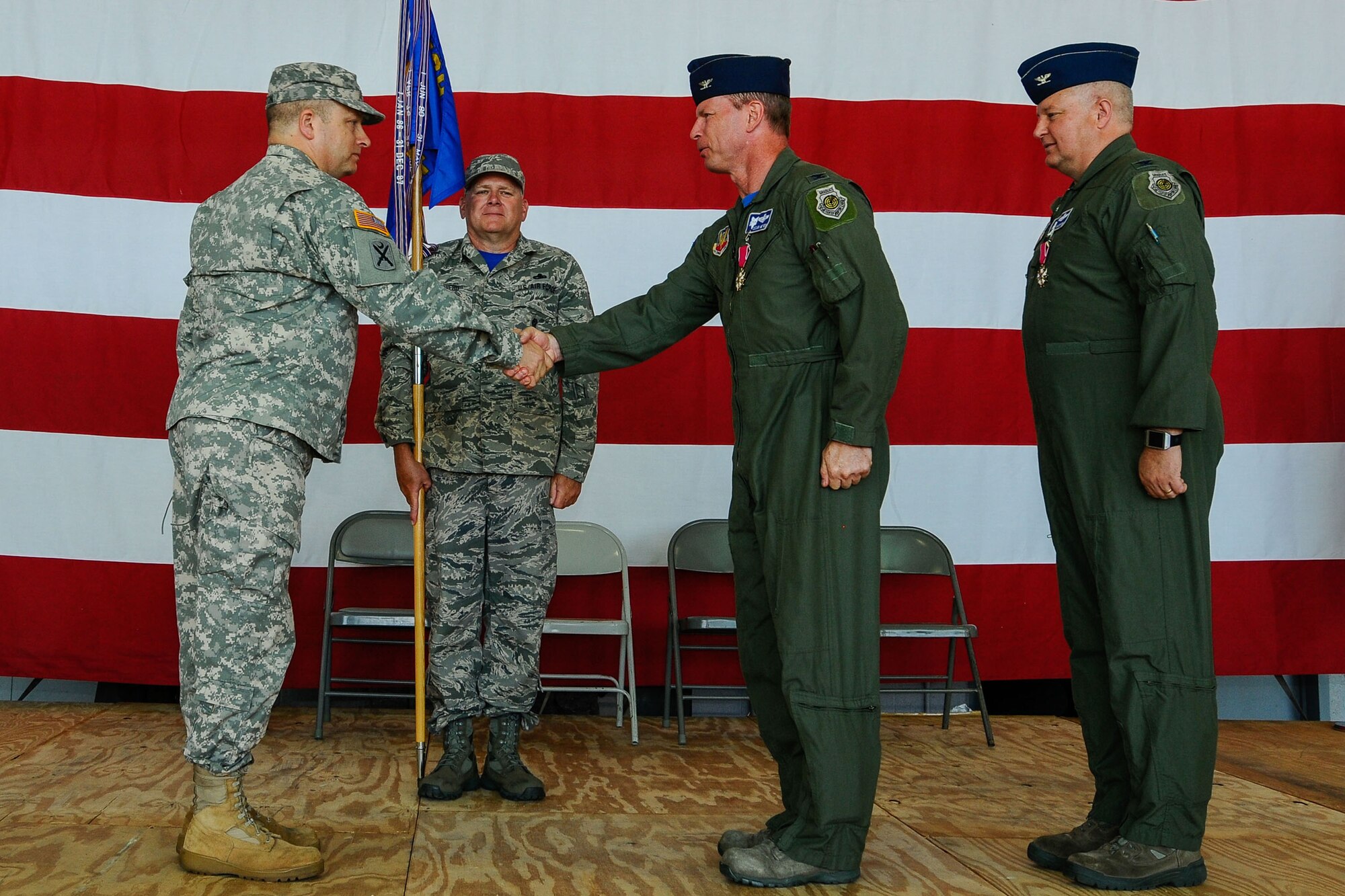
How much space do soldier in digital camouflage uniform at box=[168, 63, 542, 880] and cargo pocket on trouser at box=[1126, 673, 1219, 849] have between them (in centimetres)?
158

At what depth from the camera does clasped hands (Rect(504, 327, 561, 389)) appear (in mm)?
2471

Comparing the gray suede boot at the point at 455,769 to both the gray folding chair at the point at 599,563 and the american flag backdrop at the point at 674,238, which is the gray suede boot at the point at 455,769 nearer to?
the gray folding chair at the point at 599,563

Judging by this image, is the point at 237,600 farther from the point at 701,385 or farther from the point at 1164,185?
the point at 701,385

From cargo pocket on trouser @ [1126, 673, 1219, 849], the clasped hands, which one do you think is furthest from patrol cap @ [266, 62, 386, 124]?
cargo pocket on trouser @ [1126, 673, 1219, 849]

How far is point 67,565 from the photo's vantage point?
3816 mm

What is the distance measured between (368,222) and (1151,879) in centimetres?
201

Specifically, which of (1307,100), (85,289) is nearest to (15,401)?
(85,289)

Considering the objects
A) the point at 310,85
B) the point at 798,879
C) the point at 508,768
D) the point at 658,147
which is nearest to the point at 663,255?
the point at 658,147

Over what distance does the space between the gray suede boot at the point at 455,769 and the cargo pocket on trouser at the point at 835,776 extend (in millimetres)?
1008

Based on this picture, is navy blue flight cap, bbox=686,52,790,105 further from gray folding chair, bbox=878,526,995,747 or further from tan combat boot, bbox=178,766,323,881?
gray folding chair, bbox=878,526,995,747

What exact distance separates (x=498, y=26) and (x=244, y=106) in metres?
0.94

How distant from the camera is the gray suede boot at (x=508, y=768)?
2.79 metres

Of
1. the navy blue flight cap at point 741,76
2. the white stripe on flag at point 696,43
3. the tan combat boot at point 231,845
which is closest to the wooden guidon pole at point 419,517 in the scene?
the tan combat boot at point 231,845

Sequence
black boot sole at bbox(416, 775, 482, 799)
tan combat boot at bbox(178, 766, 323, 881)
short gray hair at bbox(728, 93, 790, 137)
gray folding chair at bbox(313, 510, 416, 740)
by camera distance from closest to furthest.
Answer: tan combat boot at bbox(178, 766, 323, 881), short gray hair at bbox(728, 93, 790, 137), black boot sole at bbox(416, 775, 482, 799), gray folding chair at bbox(313, 510, 416, 740)
